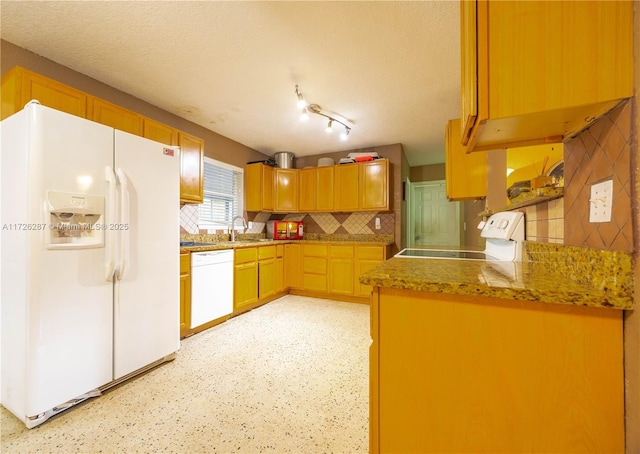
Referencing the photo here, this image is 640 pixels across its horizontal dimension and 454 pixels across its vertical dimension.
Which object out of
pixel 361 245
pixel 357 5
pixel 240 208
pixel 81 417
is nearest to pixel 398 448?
pixel 81 417

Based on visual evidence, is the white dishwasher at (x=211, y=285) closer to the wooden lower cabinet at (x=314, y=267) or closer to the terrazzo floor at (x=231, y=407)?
the terrazzo floor at (x=231, y=407)

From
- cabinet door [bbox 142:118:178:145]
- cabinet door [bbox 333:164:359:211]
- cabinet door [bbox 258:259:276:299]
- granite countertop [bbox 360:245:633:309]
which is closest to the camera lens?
granite countertop [bbox 360:245:633:309]

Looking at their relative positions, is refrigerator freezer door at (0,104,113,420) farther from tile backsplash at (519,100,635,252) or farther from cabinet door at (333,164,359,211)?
cabinet door at (333,164,359,211)

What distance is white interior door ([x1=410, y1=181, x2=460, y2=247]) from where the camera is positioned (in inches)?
200

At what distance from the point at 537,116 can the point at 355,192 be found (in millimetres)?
3268

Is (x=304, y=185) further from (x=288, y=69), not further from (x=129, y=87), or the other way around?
(x=129, y=87)

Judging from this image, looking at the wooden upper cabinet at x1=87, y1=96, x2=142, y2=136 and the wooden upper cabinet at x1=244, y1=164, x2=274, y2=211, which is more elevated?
the wooden upper cabinet at x1=87, y1=96, x2=142, y2=136

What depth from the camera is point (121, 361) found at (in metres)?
1.68

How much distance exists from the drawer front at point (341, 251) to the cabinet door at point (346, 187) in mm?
668

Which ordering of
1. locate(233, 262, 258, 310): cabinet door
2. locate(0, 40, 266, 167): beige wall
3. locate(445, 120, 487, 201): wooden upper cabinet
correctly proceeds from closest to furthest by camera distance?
locate(0, 40, 266, 167): beige wall → locate(445, 120, 487, 201): wooden upper cabinet → locate(233, 262, 258, 310): cabinet door

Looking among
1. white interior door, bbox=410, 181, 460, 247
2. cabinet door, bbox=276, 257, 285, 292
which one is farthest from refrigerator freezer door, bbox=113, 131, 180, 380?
white interior door, bbox=410, 181, 460, 247

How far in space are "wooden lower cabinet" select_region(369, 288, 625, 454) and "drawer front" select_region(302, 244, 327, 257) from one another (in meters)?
3.04

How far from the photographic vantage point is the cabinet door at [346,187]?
13.1ft

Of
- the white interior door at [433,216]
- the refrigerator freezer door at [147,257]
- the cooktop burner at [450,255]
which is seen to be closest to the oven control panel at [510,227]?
the cooktop burner at [450,255]
